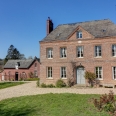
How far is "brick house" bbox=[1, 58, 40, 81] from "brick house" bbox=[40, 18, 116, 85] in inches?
915

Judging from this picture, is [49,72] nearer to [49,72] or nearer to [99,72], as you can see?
[49,72]

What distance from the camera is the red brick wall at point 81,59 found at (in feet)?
72.9

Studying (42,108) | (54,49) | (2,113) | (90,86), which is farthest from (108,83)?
(2,113)

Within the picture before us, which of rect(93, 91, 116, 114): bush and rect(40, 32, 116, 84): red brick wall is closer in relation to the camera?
rect(93, 91, 116, 114): bush

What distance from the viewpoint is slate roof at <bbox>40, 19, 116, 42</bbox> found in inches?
915

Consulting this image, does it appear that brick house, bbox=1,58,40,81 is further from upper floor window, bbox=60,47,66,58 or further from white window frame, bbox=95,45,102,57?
white window frame, bbox=95,45,102,57

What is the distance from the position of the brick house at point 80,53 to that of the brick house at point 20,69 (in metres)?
23.2

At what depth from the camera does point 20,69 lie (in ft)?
159

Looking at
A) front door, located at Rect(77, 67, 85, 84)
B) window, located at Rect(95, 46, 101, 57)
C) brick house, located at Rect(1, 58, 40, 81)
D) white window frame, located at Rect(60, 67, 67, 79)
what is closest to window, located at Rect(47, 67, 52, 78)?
white window frame, located at Rect(60, 67, 67, 79)

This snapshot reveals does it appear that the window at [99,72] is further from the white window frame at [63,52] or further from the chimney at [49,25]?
the chimney at [49,25]

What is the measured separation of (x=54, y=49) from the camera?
82.4 ft

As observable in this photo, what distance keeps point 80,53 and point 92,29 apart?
443 centimetres

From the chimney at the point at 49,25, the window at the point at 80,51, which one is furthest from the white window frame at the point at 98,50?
the chimney at the point at 49,25

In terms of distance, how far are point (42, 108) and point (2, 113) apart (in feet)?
8.83
